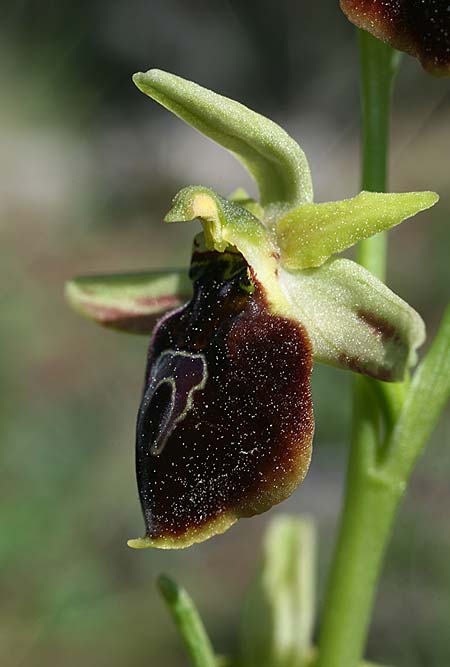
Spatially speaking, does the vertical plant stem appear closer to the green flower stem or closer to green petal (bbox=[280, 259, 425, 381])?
the green flower stem

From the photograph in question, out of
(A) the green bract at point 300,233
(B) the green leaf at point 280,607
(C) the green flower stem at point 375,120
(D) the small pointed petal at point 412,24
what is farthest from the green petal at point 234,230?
(B) the green leaf at point 280,607

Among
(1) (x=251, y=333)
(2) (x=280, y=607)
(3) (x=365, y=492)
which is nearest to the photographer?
(1) (x=251, y=333)

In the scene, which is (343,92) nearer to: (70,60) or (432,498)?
(70,60)

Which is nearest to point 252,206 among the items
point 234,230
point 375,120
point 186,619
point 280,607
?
point 234,230

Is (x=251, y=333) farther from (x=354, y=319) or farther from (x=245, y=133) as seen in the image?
(x=245, y=133)

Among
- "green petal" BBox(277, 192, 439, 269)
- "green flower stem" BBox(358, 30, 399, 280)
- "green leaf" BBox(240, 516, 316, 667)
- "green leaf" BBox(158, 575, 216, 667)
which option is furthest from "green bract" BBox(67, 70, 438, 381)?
"green leaf" BBox(240, 516, 316, 667)
